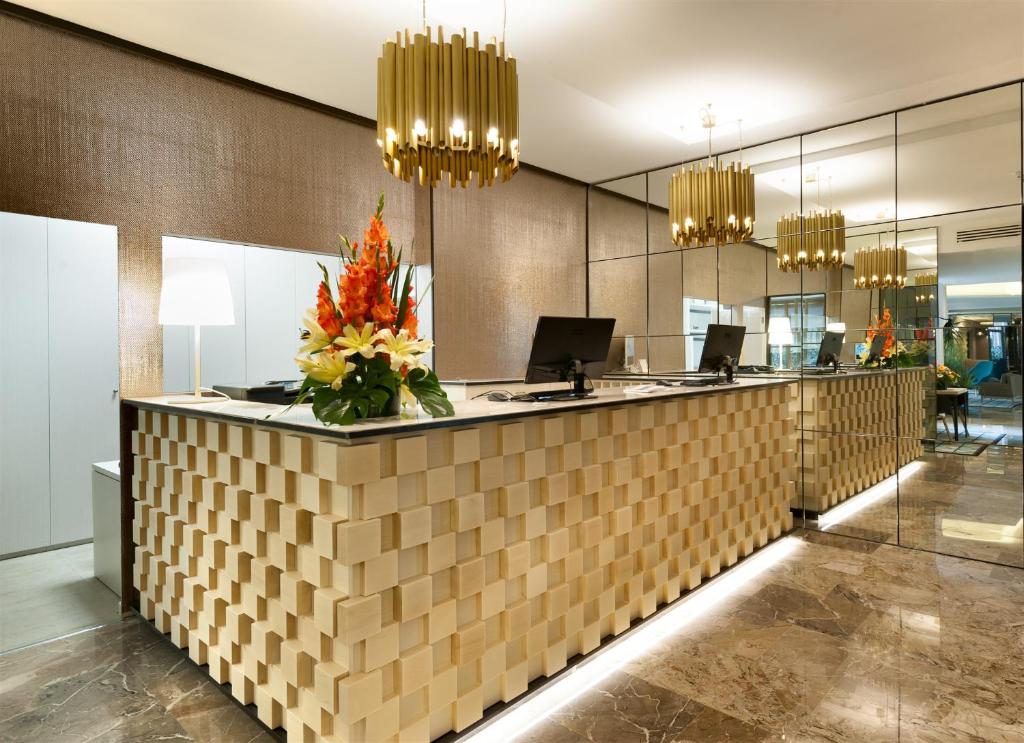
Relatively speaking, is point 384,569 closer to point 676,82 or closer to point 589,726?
point 589,726

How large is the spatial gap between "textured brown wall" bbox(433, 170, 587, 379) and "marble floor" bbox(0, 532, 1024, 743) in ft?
9.13

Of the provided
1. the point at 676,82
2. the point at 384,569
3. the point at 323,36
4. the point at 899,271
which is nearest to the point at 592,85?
the point at 676,82

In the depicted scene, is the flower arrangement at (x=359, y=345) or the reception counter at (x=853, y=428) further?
the reception counter at (x=853, y=428)

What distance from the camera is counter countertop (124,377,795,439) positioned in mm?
1727

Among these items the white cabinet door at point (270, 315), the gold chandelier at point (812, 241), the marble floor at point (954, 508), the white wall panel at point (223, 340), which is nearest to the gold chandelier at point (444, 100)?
the white wall panel at point (223, 340)

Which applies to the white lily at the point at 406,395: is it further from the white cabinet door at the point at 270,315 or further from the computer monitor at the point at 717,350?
the white cabinet door at the point at 270,315

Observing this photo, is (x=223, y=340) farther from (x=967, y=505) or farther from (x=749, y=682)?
(x=967, y=505)

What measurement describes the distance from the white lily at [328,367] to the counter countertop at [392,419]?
0.14 meters

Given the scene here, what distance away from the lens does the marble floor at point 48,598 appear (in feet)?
9.26

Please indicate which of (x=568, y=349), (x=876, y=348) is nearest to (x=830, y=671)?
(x=568, y=349)

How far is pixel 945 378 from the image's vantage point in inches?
152

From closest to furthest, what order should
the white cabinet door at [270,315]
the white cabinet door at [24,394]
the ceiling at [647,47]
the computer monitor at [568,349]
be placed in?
the computer monitor at [568,349]
the ceiling at [647,47]
the white cabinet door at [24,394]
the white cabinet door at [270,315]

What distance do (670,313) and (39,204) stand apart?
451 centimetres

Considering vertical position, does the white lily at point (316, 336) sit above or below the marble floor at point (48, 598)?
above
